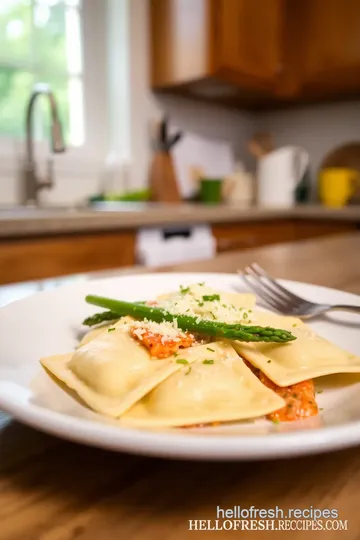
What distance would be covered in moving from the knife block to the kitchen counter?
1.34 ft

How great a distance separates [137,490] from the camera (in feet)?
1.00

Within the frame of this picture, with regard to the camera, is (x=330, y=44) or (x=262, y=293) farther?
(x=330, y=44)

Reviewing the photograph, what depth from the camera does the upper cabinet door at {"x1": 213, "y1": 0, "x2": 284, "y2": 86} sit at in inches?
107

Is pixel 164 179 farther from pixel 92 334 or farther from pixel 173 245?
pixel 92 334

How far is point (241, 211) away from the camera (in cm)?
241

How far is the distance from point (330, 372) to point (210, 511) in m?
0.18

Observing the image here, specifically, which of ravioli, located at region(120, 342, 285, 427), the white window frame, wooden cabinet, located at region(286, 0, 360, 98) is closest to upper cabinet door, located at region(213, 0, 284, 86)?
wooden cabinet, located at region(286, 0, 360, 98)

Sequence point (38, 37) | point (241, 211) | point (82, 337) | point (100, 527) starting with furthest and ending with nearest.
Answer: point (38, 37) < point (241, 211) < point (82, 337) < point (100, 527)

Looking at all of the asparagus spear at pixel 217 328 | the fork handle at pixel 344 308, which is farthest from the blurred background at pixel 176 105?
the asparagus spear at pixel 217 328

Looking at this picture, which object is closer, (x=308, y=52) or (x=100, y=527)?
(x=100, y=527)

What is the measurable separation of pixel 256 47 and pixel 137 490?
10.1 ft

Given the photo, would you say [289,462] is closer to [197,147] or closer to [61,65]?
[61,65]

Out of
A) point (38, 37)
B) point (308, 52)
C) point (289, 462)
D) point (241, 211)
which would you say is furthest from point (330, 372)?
point (308, 52)

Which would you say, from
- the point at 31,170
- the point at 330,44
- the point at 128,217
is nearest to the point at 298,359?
the point at 128,217
